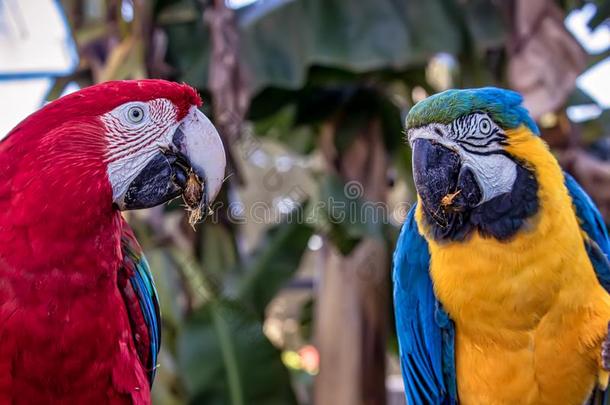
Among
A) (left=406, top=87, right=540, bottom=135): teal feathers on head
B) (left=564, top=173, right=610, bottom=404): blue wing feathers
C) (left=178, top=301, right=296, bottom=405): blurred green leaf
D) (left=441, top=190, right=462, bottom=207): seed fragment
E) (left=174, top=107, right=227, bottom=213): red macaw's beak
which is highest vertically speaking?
(left=406, top=87, right=540, bottom=135): teal feathers on head

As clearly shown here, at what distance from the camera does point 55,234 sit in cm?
65

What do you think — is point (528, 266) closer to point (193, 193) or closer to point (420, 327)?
point (420, 327)

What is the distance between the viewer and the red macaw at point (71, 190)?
2.10 ft

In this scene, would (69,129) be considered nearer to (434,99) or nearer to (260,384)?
(434,99)

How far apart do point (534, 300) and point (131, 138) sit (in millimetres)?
482

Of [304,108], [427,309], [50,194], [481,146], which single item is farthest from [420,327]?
[304,108]

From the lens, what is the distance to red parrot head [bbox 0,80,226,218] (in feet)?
2.10

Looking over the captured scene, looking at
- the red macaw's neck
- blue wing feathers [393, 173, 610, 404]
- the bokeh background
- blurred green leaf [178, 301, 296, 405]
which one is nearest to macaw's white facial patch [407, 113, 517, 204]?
blue wing feathers [393, 173, 610, 404]

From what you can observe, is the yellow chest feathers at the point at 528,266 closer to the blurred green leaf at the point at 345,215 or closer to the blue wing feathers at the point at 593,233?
the blue wing feathers at the point at 593,233

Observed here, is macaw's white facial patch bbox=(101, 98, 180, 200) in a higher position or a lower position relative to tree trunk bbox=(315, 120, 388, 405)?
higher

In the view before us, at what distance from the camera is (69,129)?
643mm

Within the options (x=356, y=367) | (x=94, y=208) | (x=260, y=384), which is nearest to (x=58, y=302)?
(x=94, y=208)

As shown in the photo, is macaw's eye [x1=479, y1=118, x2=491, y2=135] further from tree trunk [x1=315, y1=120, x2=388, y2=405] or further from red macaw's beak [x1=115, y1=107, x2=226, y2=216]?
tree trunk [x1=315, y1=120, x2=388, y2=405]

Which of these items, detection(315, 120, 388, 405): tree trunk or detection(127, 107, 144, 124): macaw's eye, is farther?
detection(315, 120, 388, 405): tree trunk
